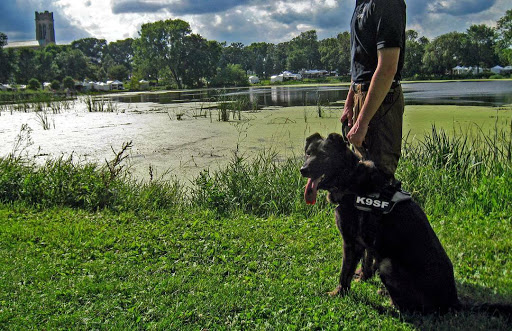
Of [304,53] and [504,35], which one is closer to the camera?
[504,35]

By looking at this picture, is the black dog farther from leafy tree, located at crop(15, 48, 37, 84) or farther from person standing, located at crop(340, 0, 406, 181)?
leafy tree, located at crop(15, 48, 37, 84)

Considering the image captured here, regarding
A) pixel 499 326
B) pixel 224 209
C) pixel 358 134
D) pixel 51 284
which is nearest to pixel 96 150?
pixel 224 209

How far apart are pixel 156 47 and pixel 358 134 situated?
226ft

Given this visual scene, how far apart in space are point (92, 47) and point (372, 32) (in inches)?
5310

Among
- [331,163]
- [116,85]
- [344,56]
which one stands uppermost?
[344,56]

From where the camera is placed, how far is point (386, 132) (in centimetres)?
264

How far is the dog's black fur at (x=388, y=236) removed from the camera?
88.2 inches

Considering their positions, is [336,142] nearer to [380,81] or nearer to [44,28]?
[380,81]

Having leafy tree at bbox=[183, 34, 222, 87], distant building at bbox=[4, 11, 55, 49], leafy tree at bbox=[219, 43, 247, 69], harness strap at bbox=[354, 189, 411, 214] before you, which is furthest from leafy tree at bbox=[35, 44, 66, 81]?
distant building at bbox=[4, 11, 55, 49]

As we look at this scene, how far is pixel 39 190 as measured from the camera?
546cm

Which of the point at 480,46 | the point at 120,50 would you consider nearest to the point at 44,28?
the point at 120,50

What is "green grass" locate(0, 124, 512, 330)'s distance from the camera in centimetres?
257

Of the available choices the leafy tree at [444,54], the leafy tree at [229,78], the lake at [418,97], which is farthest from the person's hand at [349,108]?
the leafy tree at [444,54]

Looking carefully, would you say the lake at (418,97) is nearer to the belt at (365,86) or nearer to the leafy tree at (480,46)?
the belt at (365,86)
